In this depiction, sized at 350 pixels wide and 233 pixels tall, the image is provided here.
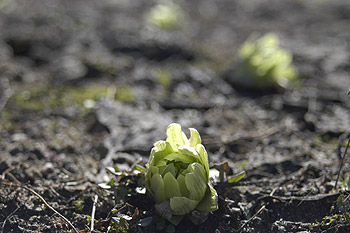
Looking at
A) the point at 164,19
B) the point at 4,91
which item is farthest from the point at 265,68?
the point at 4,91

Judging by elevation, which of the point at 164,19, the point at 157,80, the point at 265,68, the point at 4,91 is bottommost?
the point at 4,91

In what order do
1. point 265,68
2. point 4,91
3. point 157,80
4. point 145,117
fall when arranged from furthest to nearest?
point 157,80 → point 265,68 → point 4,91 → point 145,117

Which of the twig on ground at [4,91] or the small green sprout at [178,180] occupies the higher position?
the small green sprout at [178,180]

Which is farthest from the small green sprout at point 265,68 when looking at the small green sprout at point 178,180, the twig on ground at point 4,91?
the twig on ground at point 4,91

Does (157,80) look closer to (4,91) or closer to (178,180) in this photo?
(4,91)

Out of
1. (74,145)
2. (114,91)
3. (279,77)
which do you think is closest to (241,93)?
(279,77)

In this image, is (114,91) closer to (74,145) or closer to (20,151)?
(74,145)

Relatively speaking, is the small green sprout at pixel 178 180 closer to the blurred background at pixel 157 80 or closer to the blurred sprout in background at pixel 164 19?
the blurred background at pixel 157 80
